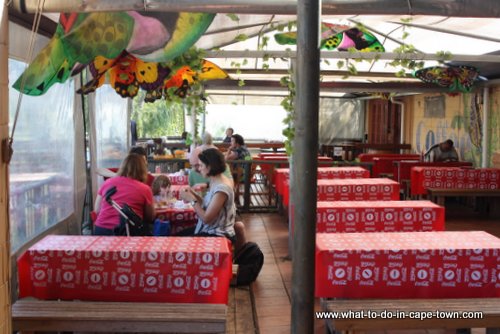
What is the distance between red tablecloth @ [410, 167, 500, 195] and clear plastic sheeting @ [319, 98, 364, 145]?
29.8ft

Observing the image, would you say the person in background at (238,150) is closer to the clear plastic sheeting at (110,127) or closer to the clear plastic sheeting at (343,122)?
the clear plastic sheeting at (110,127)

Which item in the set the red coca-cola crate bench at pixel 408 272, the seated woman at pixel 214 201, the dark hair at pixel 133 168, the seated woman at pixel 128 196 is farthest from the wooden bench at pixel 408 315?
the dark hair at pixel 133 168

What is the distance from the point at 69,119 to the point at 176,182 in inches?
76.1

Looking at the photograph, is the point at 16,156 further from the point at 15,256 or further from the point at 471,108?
the point at 471,108

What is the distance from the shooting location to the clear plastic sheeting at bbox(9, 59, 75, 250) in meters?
4.68

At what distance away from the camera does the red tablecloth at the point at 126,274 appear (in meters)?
3.63

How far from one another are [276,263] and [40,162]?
276cm

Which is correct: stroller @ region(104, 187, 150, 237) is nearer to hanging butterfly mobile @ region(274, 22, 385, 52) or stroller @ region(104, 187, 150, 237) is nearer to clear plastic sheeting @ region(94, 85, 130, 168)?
clear plastic sheeting @ region(94, 85, 130, 168)

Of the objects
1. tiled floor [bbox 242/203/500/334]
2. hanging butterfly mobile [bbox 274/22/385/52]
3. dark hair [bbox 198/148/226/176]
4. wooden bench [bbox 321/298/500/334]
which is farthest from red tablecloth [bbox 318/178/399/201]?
wooden bench [bbox 321/298/500/334]

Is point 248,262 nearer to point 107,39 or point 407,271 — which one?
point 407,271

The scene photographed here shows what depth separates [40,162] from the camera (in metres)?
5.45

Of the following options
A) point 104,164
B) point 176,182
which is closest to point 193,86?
point 176,182

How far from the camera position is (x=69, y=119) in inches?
259

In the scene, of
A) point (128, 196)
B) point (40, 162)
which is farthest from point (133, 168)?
point (40, 162)
